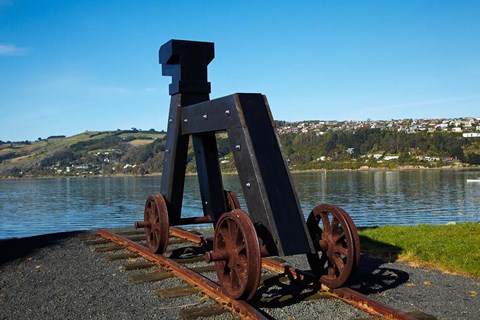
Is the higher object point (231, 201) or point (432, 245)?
point (231, 201)

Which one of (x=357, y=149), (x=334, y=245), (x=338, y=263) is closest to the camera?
(x=338, y=263)

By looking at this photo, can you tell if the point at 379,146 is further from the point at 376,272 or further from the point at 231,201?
the point at 376,272

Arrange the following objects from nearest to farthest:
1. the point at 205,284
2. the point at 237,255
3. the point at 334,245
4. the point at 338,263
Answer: the point at 237,255, the point at 338,263, the point at 334,245, the point at 205,284

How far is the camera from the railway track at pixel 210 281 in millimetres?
5672

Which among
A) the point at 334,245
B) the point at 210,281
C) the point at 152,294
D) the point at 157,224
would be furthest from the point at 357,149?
the point at 152,294

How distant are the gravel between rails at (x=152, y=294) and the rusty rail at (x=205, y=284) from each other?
131 millimetres

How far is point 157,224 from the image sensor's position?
8.87 metres

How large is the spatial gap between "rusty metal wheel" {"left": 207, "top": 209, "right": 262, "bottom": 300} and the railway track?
0.53 ft

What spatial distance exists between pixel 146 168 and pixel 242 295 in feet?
601

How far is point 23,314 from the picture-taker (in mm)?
6141

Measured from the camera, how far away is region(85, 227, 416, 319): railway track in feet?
18.6

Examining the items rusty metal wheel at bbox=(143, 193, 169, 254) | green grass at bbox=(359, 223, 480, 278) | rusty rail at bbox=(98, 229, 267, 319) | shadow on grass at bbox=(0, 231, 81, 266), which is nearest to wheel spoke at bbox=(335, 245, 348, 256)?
rusty rail at bbox=(98, 229, 267, 319)

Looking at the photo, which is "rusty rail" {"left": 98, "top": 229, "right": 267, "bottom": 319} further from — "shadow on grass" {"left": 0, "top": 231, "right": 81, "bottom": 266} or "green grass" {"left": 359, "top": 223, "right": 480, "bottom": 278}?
"green grass" {"left": 359, "top": 223, "right": 480, "bottom": 278}

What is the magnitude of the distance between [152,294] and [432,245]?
20.6 ft
